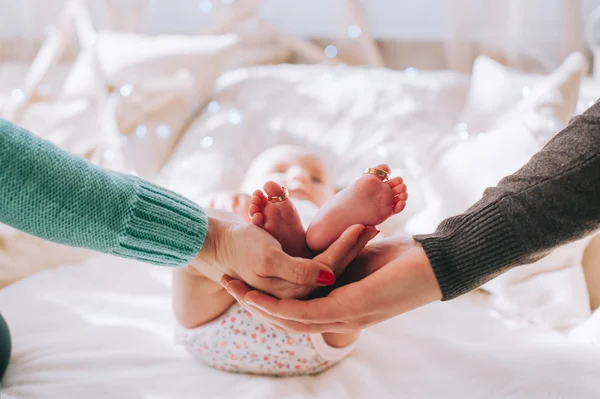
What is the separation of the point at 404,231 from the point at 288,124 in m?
0.55

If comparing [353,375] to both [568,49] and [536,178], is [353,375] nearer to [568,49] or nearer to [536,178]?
[536,178]

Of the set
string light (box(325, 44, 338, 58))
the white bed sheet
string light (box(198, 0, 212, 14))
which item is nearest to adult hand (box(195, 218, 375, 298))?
the white bed sheet

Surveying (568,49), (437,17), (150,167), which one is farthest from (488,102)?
(150,167)

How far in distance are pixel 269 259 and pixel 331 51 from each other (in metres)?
1.46

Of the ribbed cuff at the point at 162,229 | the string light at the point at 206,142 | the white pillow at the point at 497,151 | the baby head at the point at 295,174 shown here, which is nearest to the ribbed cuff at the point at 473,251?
the ribbed cuff at the point at 162,229

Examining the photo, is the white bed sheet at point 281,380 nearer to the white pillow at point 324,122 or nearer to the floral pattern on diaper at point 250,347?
the floral pattern on diaper at point 250,347

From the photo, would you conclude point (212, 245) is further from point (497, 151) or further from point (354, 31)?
point (354, 31)

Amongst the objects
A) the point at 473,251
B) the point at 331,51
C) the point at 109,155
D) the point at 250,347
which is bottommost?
the point at 109,155

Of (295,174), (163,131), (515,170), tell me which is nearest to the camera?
(515,170)

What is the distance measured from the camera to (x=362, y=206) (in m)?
0.93

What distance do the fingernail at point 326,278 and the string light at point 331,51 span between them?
1438 millimetres

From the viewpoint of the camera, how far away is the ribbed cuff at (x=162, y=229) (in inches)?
32.5

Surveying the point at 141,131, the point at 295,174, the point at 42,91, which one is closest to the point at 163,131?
the point at 141,131

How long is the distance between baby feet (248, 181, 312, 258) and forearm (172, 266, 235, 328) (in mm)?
180
